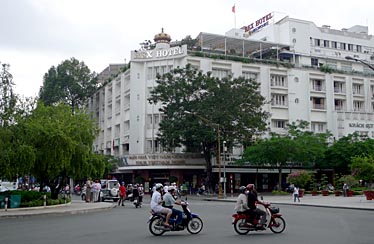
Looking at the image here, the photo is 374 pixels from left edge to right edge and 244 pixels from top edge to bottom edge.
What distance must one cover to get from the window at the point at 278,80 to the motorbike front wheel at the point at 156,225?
53.7 m

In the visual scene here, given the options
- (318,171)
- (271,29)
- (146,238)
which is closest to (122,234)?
(146,238)

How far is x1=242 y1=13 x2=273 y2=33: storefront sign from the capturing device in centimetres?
7900

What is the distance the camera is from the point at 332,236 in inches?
539

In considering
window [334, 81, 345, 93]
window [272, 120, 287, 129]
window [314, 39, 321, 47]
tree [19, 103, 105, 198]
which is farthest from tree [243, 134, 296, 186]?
window [314, 39, 321, 47]

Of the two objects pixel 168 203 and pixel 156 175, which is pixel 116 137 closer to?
pixel 156 175

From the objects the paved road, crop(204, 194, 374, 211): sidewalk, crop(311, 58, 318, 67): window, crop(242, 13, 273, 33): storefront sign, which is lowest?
crop(204, 194, 374, 211): sidewalk

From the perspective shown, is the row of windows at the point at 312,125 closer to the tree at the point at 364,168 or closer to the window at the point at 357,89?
the window at the point at 357,89

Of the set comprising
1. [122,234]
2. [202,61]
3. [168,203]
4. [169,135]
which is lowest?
[122,234]

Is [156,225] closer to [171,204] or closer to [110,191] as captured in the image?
[171,204]

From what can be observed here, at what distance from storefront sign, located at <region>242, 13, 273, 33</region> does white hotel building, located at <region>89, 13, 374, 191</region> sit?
34 cm

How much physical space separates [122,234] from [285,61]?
190 ft

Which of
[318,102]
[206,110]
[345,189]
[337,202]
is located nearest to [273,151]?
[206,110]

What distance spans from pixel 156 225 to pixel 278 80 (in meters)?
54.9

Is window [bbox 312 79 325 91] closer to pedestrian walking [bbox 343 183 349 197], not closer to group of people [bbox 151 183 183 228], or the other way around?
pedestrian walking [bbox 343 183 349 197]
